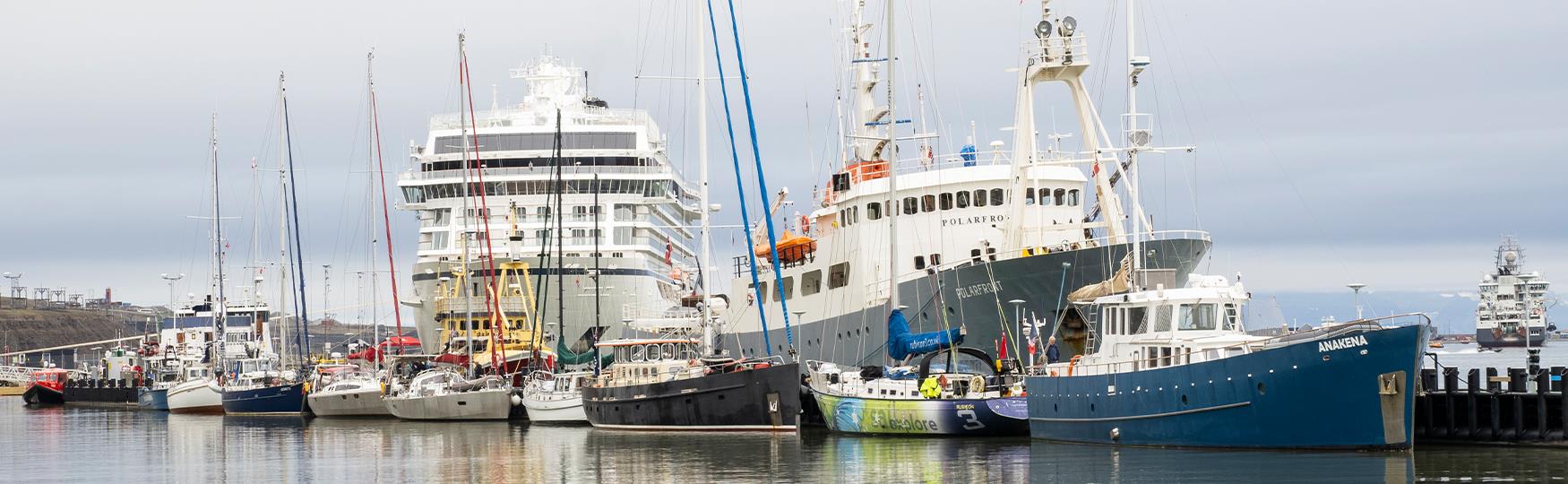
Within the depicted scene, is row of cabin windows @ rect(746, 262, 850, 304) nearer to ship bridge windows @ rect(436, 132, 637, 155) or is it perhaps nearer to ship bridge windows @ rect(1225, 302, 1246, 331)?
ship bridge windows @ rect(1225, 302, 1246, 331)

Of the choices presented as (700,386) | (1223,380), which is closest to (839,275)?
(700,386)

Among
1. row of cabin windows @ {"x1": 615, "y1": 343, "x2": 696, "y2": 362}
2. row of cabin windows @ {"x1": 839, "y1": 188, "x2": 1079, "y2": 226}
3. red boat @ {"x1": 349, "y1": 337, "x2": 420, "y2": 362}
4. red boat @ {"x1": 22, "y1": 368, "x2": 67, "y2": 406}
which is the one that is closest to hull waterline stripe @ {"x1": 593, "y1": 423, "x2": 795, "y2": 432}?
row of cabin windows @ {"x1": 615, "y1": 343, "x2": 696, "y2": 362}

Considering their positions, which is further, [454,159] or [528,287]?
[454,159]

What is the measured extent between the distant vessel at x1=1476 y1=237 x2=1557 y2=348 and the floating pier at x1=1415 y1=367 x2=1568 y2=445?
479 ft

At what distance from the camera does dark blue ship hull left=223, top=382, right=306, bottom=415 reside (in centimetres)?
6325

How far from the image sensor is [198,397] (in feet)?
232

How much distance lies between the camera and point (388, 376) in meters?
57.7

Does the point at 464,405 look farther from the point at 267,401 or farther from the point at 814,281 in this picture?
the point at 267,401

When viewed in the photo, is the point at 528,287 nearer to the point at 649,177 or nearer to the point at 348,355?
the point at 649,177

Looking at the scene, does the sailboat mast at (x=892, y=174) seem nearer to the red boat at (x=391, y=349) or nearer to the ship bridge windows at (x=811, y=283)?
the ship bridge windows at (x=811, y=283)

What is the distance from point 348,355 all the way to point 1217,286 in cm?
5152

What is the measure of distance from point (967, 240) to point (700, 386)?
341 inches

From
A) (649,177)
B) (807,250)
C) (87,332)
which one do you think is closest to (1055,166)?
(807,250)

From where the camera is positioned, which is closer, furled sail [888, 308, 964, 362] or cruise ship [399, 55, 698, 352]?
furled sail [888, 308, 964, 362]
